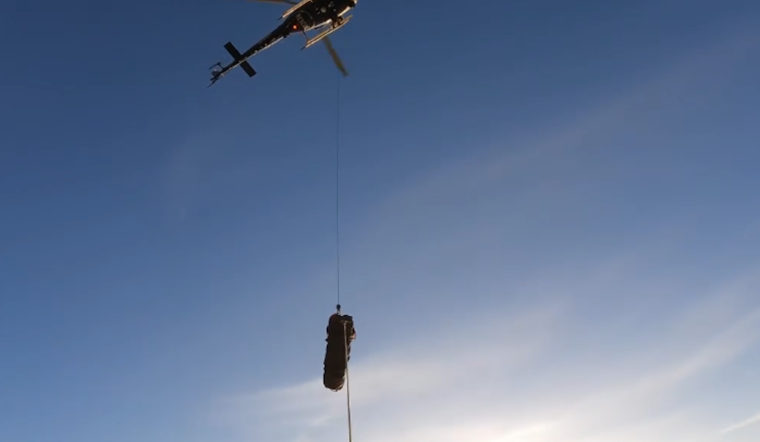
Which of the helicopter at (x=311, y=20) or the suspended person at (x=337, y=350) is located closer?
the suspended person at (x=337, y=350)

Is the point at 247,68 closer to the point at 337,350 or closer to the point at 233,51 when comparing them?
the point at 233,51

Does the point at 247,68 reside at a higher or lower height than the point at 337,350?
higher

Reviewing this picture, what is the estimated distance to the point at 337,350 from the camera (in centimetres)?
1616

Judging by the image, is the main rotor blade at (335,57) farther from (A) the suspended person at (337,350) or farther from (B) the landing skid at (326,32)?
(A) the suspended person at (337,350)

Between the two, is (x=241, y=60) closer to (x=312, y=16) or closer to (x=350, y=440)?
(x=312, y=16)

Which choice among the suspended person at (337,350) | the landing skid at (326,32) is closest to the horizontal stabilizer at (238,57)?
the landing skid at (326,32)

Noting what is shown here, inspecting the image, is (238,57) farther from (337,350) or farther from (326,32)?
(337,350)

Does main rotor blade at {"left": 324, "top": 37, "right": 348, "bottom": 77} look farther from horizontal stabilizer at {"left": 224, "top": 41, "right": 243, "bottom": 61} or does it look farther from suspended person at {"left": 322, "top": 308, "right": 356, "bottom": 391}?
suspended person at {"left": 322, "top": 308, "right": 356, "bottom": 391}

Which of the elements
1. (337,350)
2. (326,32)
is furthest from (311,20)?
(337,350)

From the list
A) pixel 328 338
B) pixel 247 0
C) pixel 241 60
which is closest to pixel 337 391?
pixel 328 338

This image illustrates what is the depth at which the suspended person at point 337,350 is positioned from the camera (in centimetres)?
1600

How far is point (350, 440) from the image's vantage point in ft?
49.0

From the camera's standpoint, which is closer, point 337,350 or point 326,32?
point 337,350

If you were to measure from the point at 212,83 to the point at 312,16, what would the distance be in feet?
19.0
